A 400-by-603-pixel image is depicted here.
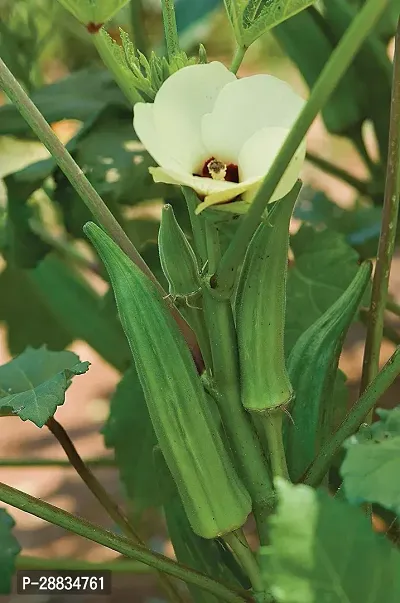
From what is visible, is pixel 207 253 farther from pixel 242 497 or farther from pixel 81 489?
pixel 81 489

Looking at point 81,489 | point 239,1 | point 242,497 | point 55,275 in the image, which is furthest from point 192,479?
point 81,489

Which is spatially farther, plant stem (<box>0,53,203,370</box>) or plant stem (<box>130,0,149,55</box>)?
plant stem (<box>130,0,149,55</box>)

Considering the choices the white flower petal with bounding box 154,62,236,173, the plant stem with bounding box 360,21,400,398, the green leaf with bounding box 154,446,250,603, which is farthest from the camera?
the green leaf with bounding box 154,446,250,603

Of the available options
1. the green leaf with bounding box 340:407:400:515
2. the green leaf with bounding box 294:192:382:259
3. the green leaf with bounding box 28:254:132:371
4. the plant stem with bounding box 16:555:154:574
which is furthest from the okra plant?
the green leaf with bounding box 28:254:132:371

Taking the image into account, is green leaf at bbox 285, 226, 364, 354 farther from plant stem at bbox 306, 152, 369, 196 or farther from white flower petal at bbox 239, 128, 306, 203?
white flower petal at bbox 239, 128, 306, 203

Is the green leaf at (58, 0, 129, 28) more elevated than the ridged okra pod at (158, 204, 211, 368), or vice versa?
the green leaf at (58, 0, 129, 28)

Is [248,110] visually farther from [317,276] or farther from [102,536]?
[317,276]

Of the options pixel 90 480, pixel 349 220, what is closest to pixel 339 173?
pixel 349 220
